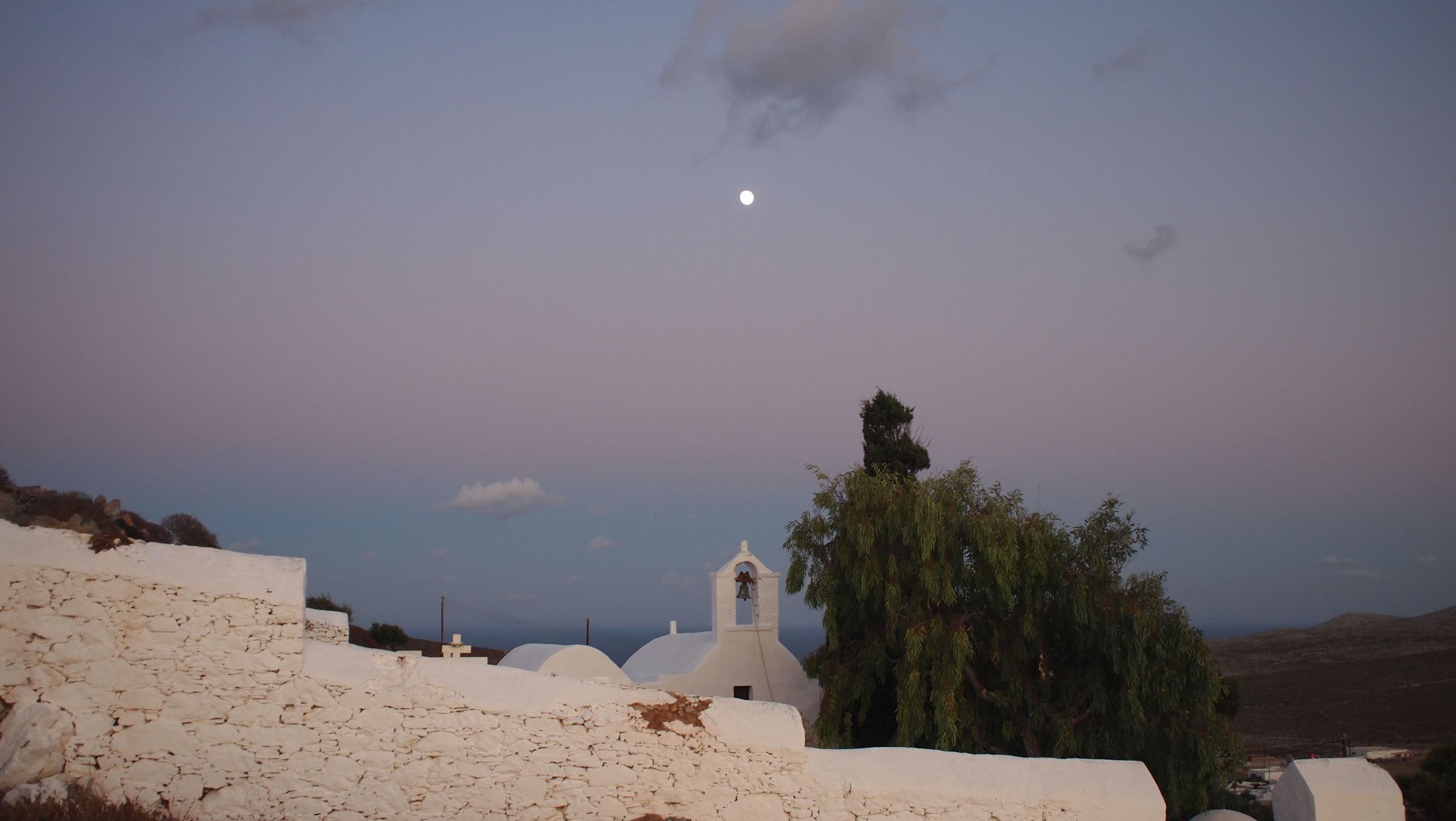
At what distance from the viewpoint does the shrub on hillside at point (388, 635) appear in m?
29.1

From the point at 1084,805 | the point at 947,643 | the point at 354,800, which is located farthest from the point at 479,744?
the point at 947,643

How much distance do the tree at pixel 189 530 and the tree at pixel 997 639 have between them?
10444mm

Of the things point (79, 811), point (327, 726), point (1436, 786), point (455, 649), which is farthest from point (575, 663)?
point (1436, 786)

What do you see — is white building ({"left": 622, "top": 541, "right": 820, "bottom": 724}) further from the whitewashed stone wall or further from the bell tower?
the whitewashed stone wall

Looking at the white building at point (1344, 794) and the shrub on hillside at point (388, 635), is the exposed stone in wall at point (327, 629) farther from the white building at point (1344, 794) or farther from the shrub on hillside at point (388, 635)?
the shrub on hillside at point (388, 635)

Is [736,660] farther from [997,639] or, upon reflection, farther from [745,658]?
[997,639]

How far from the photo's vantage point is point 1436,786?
16453mm

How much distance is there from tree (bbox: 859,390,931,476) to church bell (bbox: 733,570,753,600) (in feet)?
10.2

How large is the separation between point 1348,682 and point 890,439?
84.6 ft

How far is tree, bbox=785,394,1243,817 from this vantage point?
13992mm

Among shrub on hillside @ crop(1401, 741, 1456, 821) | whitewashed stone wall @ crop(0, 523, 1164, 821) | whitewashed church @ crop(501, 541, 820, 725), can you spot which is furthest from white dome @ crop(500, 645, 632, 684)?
shrub on hillside @ crop(1401, 741, 1456, 821)

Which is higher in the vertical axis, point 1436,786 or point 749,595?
point 749,595

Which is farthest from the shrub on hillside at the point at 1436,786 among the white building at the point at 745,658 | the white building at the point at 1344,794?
the white building at the point at 745,658

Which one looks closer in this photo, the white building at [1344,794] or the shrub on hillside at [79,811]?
the shrub on hillside at [79,811]
